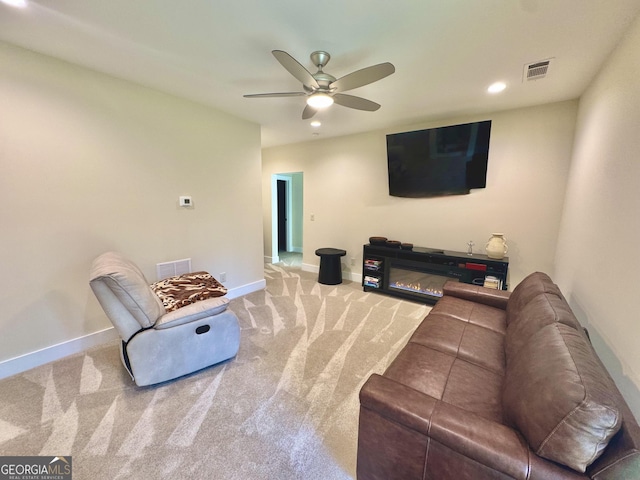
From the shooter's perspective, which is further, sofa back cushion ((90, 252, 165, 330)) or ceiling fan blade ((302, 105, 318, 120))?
ceiling fan blade ((302, 105, 318, 120))

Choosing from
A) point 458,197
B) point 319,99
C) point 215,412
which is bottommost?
point 215,412

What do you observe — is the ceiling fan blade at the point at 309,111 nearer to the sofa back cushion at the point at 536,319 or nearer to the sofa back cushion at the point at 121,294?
the sofa back cushion at the point at 121,294

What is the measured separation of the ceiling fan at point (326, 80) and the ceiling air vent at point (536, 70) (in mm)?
1335

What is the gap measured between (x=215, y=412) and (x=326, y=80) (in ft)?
8.51

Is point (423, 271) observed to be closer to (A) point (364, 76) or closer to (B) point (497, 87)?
(B) point (497, 87)

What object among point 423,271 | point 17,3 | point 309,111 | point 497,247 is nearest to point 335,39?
point 309,111

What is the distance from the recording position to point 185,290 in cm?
253

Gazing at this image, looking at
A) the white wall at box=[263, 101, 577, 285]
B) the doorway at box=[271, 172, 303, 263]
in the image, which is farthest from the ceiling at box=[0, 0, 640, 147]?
the doorway at box=[271, 172, 303, 263]

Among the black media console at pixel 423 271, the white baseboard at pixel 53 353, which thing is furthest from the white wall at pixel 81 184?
the black media console at pixel 423 271

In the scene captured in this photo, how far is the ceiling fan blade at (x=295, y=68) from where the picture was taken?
1.65m

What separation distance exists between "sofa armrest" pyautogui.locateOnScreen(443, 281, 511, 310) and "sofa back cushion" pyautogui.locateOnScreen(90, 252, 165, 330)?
2610mm

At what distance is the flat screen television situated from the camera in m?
3.34

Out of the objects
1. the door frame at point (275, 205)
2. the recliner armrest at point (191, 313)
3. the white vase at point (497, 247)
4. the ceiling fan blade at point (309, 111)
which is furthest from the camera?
the door frame at point (275, 205)

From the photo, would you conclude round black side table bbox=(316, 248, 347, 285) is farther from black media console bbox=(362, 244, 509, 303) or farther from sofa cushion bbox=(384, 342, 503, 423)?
sofa cushion bbox=(384, 342, 503, 423)
